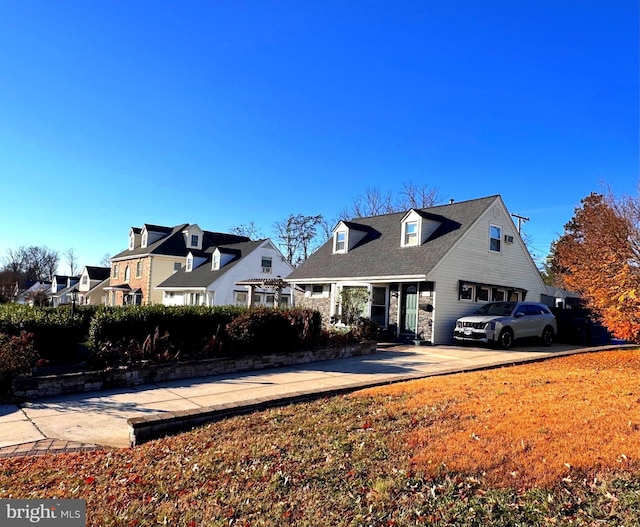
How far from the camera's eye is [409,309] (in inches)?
711

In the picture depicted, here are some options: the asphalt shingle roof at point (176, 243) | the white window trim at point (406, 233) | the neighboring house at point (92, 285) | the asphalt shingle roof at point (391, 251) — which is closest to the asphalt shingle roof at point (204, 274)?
the asphalt shingle roof at point (176, 243)

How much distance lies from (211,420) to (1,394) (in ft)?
15.4

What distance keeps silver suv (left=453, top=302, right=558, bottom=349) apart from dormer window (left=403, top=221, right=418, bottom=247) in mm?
3994

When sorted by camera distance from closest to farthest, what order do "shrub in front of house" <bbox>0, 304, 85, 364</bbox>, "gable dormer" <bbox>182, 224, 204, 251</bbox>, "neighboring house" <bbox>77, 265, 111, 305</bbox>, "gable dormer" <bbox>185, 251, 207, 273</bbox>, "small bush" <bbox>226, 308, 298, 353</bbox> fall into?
"shrub in front of house" <bbox>0, 304, 85, 364</bbox>, "small bush" <bbox>226, 308, 298, 353</bbox>, "gable dormer" <bbox>185, 251, 207, 273</bbox>, "gable dormer" <bbox>182, 224, 204, 251</bbox>, "neighboring house" <bbox>77, 265, 111, 305</bbox>

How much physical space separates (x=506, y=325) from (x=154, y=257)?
1154 inches

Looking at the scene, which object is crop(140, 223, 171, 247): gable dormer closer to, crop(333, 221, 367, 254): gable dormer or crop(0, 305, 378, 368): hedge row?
crop(333, 221, 367, 254): gable dormer

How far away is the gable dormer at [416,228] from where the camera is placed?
746 inches

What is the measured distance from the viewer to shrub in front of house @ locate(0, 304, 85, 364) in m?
9.82

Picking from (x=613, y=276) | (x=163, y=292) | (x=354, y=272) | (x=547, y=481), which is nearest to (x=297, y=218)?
(x=163, y=292)

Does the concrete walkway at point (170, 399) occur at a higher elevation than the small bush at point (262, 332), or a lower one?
lower

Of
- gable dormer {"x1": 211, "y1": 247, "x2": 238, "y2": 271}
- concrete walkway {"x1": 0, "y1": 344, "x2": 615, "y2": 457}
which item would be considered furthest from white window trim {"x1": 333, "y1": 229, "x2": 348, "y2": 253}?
gable dormer {"x1": 211, "y1": 247, "x2": 238, "y2": 271}

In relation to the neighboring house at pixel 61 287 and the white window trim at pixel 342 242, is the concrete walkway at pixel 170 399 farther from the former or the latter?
the neighboring house at pixel 61 287

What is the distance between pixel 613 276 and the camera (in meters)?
11.5

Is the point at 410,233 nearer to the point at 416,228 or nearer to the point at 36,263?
the point at 416,228
